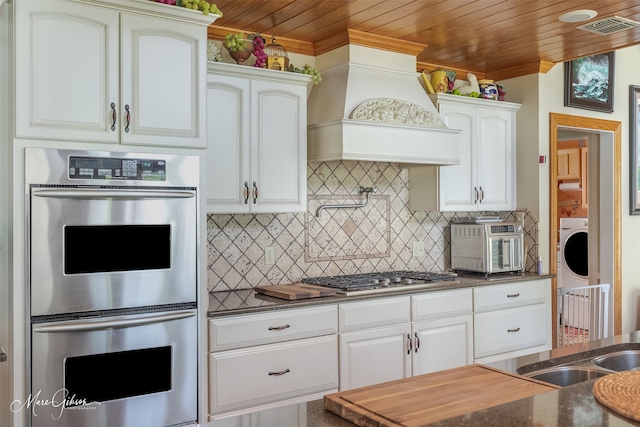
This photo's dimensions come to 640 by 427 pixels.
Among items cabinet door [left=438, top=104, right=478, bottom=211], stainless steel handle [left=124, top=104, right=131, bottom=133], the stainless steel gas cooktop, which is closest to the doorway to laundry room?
cabinet door [left=438, top=104, right=478, bottom=211]

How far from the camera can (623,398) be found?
1271mm

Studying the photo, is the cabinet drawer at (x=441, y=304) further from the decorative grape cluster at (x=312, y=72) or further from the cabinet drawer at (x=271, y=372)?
the decorative grape cluster at (x=312, y=72)

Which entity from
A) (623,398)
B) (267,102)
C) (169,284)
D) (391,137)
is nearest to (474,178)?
(391,137)

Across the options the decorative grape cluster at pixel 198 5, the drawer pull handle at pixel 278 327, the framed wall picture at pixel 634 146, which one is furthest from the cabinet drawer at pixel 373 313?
the framed wall picture at pixel 634 146

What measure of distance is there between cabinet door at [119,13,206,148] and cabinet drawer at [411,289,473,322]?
1.64 metres

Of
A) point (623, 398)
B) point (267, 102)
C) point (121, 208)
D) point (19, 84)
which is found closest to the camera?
point (623, 398)

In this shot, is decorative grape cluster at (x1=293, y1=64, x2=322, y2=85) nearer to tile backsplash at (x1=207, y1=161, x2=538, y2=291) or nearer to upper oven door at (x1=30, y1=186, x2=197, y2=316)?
tile backsplash at (x1=207, y1=161, x2=538, y2=291)

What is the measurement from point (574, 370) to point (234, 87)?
2214mm

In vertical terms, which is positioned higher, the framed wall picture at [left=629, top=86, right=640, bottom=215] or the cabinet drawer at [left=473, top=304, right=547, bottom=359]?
the framed wall picture at [left=629, top=86, right=640, bottom=215]

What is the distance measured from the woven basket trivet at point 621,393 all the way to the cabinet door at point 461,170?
9.07 feet

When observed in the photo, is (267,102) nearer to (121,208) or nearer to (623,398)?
(121,208)

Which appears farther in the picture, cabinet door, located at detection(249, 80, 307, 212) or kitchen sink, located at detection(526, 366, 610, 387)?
cabinet door, located at detection(249, 80, 307, 212)

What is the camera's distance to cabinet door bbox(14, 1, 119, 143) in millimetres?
2385

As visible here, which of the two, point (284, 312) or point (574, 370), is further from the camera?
point (284, 312)
